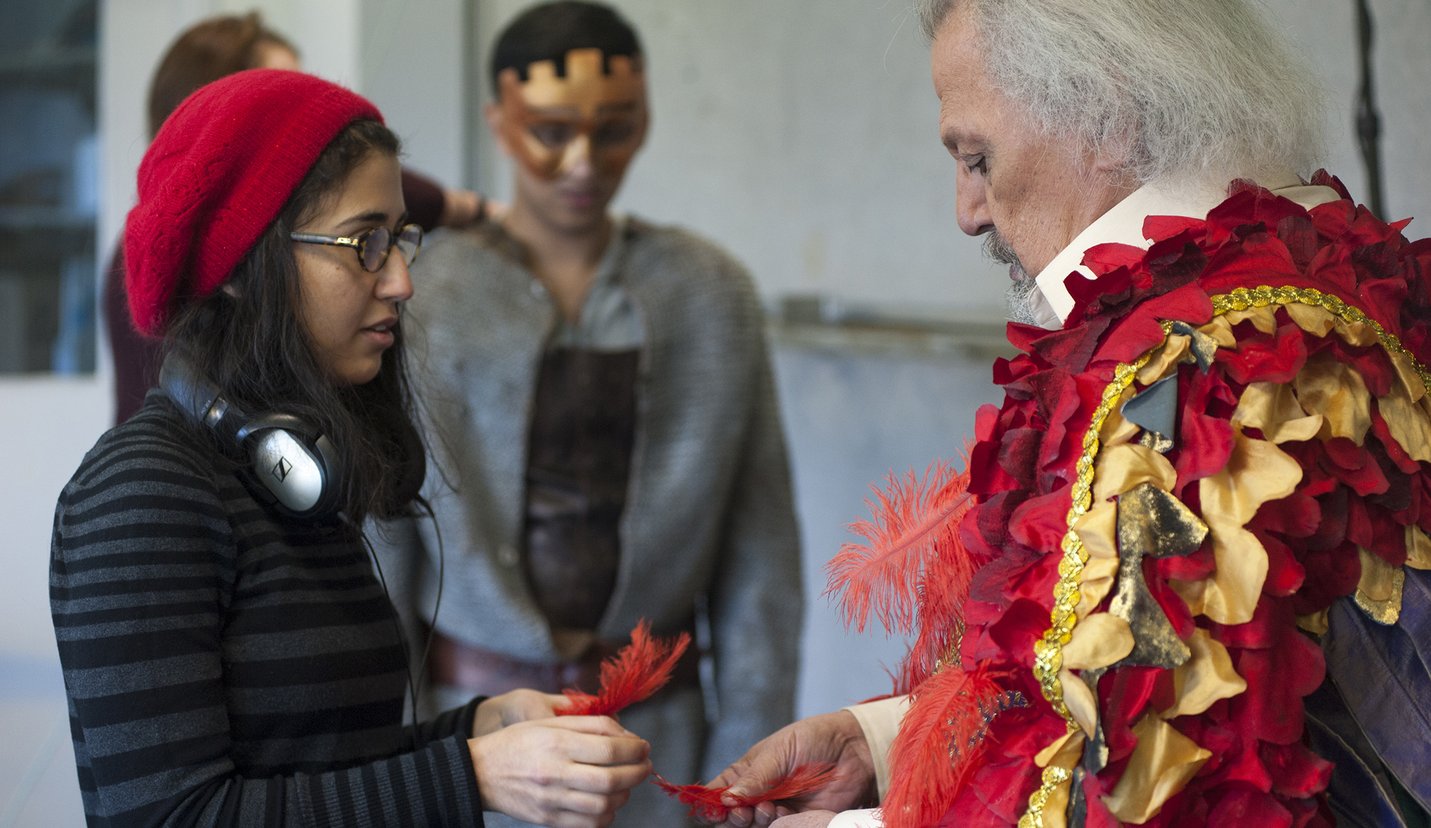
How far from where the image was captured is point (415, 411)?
142cm

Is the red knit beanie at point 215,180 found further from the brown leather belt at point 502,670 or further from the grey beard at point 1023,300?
the brown leather belt at point 502,670

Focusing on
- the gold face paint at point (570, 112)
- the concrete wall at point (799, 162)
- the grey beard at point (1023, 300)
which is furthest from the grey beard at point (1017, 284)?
the concrete wall at point (799, 162)

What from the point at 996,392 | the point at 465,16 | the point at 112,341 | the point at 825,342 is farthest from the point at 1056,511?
the point at 465,16

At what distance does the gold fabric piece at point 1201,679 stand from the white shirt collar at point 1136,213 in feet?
1.03

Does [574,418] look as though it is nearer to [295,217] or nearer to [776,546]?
[776,546]

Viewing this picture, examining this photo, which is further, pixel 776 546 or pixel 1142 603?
pixel 776 546

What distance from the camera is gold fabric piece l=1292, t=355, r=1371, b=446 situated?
98cm

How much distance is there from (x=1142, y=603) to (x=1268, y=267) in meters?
0.29

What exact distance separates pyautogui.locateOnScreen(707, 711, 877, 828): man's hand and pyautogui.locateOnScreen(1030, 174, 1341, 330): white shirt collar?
472 millimetres

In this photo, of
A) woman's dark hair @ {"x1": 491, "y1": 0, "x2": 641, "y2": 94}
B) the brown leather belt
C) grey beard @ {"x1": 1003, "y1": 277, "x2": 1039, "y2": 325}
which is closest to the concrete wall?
woman's dark hair @ {"x1": 491, "y1": 0, "x2": 641, "y2": 94}

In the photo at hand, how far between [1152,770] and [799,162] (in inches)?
111

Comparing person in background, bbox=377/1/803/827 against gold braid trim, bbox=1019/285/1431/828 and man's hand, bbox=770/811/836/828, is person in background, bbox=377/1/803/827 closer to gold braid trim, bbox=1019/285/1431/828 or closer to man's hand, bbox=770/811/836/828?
man's hand, bbox=770/811/836/828

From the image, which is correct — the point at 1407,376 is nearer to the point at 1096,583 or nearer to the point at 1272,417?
the point at 1272,417

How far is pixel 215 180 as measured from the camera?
1125 mm
